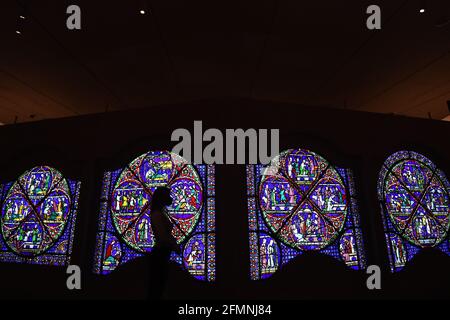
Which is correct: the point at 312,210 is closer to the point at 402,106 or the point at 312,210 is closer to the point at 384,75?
the point at 384,75

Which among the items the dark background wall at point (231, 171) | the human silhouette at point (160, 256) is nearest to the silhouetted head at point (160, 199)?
the human silhouette at point (160, 256)

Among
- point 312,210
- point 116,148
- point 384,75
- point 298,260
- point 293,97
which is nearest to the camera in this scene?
point 298,260

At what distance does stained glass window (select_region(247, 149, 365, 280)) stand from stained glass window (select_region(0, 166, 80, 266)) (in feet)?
8.91

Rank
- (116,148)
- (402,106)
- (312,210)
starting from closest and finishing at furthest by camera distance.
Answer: (312,210) → (116,148) → (402,106)

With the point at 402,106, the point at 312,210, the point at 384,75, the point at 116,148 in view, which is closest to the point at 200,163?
the point at 116,148

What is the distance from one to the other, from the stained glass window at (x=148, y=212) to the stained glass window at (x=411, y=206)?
2.63 metres

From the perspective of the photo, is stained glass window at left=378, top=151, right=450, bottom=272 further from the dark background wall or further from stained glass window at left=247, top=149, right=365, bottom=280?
stained glass window at left=247, top=149, right=365, bottom=280

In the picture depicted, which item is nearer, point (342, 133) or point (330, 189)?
point (330, 189)

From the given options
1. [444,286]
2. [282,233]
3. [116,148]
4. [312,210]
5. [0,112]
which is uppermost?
[0,112]

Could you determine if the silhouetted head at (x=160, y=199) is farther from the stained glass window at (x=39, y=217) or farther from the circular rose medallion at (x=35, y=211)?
the circular rose medallion at (x=35, y=211)

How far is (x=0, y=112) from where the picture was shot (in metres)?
6.34

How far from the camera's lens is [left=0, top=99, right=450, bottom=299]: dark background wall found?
11.7 ft

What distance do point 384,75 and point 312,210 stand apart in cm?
303

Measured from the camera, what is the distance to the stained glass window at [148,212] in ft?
12.1
